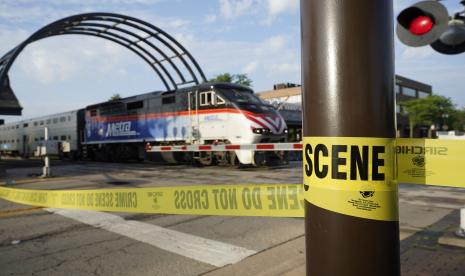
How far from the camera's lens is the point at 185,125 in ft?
56.4

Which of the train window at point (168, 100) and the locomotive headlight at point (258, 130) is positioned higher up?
the train window at point (168, 100)

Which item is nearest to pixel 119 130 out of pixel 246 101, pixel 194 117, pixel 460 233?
pixel 194 117

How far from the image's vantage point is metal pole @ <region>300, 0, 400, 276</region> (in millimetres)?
1596

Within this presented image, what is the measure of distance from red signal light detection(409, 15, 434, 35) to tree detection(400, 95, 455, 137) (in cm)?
7039

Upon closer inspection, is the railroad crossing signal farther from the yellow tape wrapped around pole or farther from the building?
the building

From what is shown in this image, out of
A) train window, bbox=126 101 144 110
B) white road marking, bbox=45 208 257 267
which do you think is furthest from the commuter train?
white road marking, bbox=45 208 257 267

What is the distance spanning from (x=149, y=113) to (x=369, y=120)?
1874cm

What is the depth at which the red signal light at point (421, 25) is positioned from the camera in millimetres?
3924

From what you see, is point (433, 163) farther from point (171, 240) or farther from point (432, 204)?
point (432, 204)

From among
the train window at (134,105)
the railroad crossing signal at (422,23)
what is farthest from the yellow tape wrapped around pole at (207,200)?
the train window at (134,105)

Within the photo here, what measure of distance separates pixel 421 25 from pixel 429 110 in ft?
236

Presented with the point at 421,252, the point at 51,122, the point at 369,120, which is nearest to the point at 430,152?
the point at 369,120

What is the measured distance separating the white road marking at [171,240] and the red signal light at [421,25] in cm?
309

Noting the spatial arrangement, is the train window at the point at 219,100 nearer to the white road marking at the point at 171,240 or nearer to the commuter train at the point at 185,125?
the commuter train at the point at 185,125
